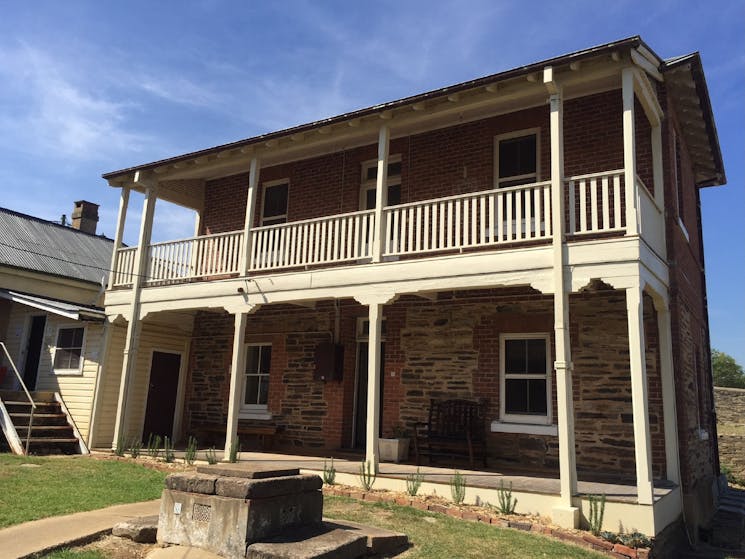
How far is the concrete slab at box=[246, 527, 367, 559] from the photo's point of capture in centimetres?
473

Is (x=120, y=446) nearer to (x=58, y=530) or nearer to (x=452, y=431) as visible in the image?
(x=58, y=530)

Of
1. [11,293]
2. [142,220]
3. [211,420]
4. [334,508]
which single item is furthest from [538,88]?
[11,293]

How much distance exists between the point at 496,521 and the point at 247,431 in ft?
20.9

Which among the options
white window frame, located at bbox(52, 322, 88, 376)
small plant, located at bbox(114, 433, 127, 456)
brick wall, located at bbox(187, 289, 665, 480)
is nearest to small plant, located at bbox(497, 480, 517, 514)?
brick wall, located at bbox(187, 289, 665, 480)

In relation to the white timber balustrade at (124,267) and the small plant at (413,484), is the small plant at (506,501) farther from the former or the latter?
the white timber balustrade at (124,267)

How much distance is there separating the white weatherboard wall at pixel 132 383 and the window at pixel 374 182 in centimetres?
551

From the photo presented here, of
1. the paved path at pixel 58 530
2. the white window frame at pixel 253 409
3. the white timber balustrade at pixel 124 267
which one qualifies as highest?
the white timber balustrade at pixel 124 267

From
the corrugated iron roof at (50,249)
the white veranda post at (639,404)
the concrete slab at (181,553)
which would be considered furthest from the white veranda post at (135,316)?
the white veranda post at (639,404)

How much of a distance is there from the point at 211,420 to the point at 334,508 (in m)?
6.85

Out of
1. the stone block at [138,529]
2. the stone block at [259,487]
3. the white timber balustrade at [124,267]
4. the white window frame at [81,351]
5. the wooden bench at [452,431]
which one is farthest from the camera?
the white window frame at [81,351]

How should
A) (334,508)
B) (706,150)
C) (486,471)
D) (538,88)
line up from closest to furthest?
(334,508)
(538,88)
(486,471)
(706,150)

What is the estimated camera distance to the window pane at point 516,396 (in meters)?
9.98

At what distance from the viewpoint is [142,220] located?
12.6 meters

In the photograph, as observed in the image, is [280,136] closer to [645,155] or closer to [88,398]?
[645,155]
